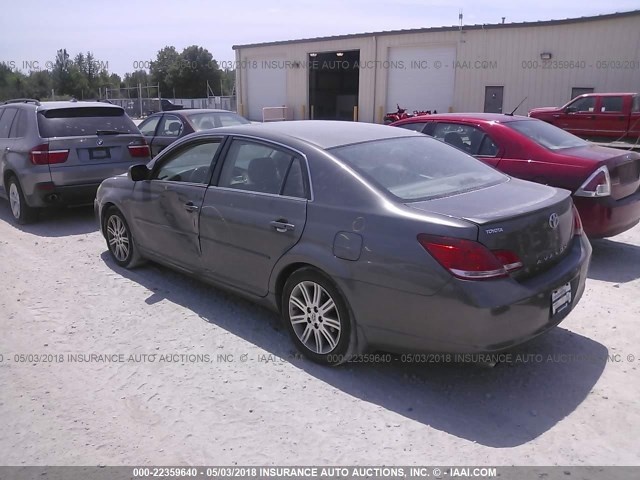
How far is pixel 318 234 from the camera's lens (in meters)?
3.54

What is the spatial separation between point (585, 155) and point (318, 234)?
12.3ft

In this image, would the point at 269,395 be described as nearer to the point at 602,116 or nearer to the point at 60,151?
the point at 60,151

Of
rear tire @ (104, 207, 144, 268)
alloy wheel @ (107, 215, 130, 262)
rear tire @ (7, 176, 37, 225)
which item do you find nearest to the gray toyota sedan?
rear tire @ (104, 207, 144, 268)

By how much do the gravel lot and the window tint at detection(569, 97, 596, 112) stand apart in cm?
1376

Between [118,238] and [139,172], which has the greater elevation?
[139,172]

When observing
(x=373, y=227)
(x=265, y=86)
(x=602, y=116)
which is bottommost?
(x=373, y=227)

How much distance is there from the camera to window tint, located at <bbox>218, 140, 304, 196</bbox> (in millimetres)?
3988

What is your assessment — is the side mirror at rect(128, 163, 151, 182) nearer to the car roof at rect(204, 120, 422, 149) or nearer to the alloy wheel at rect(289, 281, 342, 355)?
the car roof at rect(204, 120, 422, 149)

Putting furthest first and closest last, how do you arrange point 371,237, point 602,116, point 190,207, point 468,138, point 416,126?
point 602,116
point 416,126
point 468,138
point 190,207
point 371,237

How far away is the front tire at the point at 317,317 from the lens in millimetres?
3528

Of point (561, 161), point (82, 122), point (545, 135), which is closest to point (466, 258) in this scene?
point (561, 161)

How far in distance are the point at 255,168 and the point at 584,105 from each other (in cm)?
1579

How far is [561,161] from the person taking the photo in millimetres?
5727

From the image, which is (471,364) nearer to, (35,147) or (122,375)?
(122,375)
